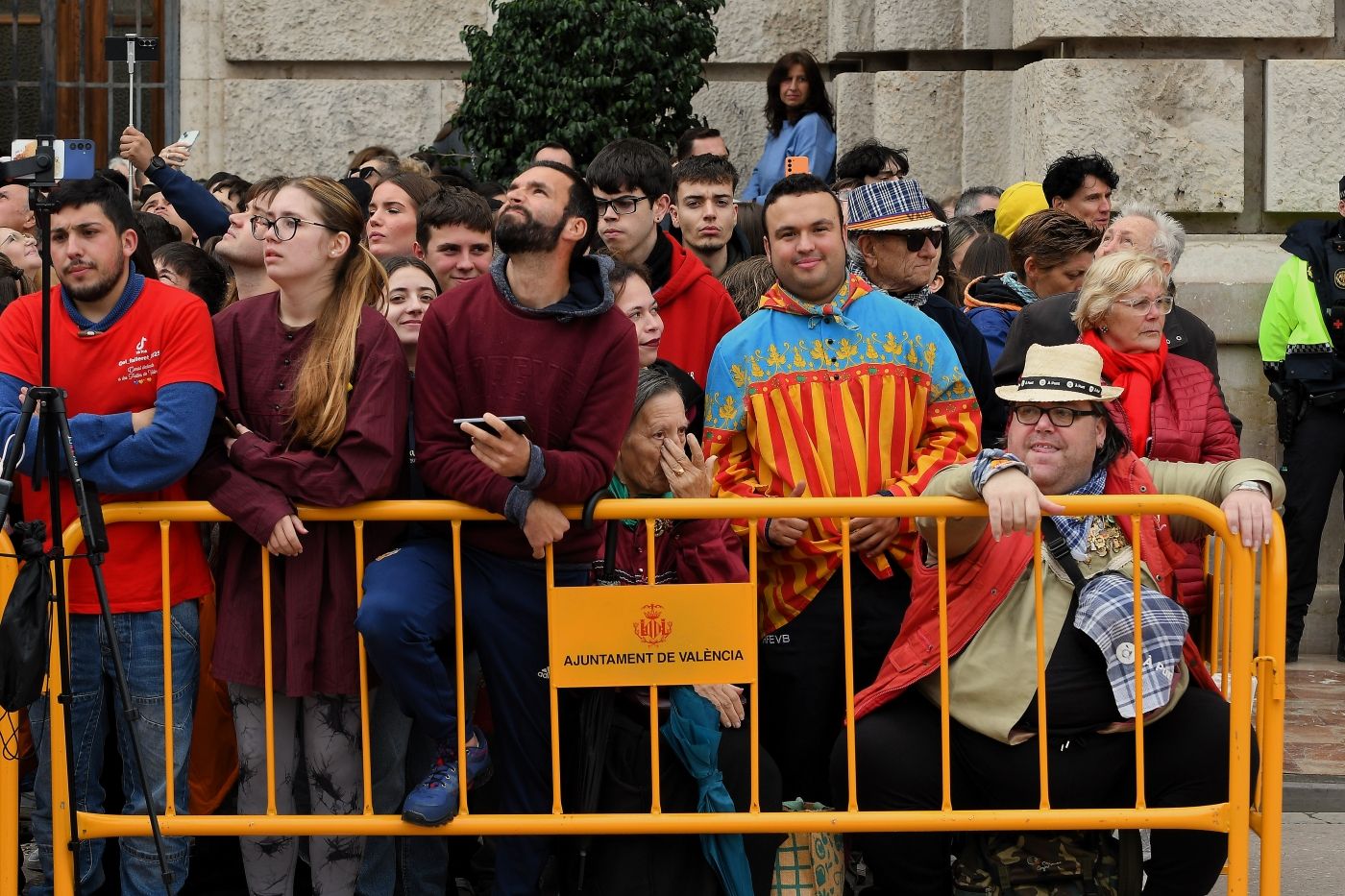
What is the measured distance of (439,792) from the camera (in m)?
4.64

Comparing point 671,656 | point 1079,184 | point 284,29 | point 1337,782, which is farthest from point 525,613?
point 284,29

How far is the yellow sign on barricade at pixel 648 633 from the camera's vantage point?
4637 mm

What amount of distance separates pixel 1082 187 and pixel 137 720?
4842 millimetres

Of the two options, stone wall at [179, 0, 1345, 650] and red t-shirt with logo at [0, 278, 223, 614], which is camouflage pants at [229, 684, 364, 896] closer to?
red t-shirt with logo at [0, 278, 223, 614]

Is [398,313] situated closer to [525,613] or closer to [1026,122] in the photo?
[525,613]

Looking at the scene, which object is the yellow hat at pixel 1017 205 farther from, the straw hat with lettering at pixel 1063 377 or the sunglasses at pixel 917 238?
the straw hat with lettering at pixel 1063 377

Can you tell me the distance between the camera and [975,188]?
9.62 m

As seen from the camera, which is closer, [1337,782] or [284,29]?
[1337,782]

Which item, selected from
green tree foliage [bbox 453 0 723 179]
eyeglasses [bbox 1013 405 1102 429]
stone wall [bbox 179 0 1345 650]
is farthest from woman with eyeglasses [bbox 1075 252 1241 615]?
green tree foliage [bbox 453 0 723 179]

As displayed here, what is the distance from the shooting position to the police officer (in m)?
8.43

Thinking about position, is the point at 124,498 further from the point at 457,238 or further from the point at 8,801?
the point at 457,238

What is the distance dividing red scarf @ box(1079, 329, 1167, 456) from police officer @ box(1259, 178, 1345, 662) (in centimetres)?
304

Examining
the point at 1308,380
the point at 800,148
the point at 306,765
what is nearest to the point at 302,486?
the point at 306,765

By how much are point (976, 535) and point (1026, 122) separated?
5.07 metres
